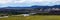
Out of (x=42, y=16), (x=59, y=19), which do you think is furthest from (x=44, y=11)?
(x=59, y=19)

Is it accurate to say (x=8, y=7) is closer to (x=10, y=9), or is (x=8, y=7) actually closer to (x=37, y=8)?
(x=10, y=9)

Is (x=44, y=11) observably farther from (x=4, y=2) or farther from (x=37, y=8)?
(x=4, y=2)

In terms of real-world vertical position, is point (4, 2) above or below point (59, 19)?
above

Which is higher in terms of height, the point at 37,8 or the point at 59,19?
the point at 37,8

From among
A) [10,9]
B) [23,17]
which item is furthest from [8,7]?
[23,17]

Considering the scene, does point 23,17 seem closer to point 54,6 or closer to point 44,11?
point 44,11

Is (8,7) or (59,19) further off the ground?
(8,7)

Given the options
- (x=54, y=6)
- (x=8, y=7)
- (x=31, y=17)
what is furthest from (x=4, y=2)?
(x=54, y=6)
